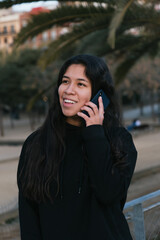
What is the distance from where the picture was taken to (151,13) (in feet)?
22.7

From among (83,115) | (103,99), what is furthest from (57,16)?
(83,115)

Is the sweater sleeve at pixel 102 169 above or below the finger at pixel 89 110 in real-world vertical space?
below

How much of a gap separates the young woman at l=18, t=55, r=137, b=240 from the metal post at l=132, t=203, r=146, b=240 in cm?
70

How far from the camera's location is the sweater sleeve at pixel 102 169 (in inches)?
55.1

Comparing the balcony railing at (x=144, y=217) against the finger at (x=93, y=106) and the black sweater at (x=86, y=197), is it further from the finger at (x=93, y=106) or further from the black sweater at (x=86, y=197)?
the finger at (x=93, y=106)

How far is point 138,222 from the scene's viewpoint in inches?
91.4

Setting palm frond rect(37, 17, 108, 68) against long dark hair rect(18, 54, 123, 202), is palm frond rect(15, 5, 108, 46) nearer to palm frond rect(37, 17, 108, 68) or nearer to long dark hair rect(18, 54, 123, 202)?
palm frond rect(37, 17, 108, 68)

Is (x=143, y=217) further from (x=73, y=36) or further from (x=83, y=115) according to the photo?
(x=73, y=36)

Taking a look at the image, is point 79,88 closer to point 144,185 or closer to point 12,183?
point 144,185

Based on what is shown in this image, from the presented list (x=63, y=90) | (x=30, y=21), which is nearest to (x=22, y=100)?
(x=30, y=21)

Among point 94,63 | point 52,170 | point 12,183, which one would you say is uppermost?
point 94,63

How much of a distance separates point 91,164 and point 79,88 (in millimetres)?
367

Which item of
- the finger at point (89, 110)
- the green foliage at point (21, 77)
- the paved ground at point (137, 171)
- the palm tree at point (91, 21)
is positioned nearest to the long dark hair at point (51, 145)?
the finger at point (89, 110)

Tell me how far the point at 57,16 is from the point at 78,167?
5.61 meters
